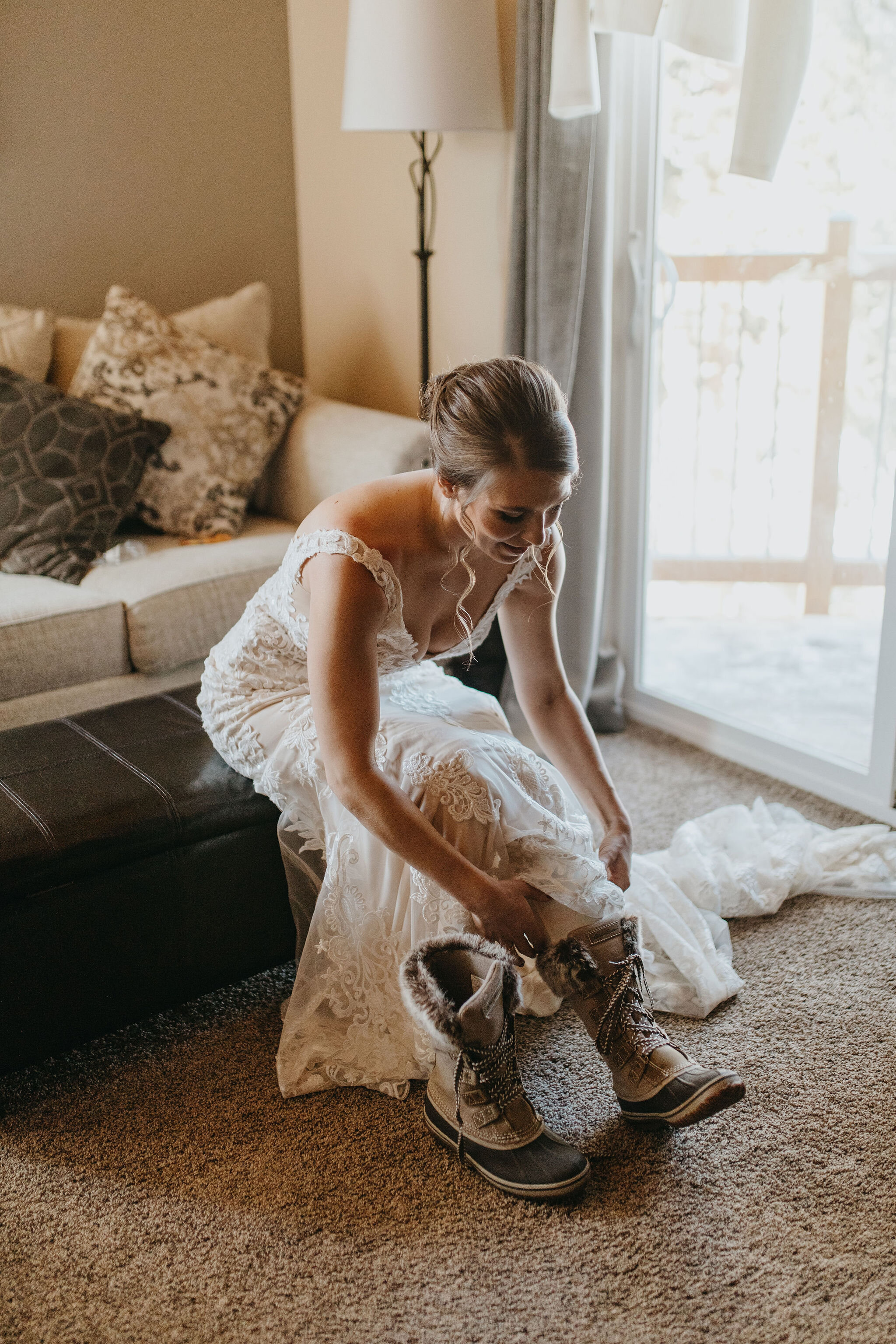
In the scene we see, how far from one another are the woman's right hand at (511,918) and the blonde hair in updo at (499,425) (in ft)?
1.68

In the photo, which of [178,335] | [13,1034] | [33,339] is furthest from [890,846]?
[33,339]

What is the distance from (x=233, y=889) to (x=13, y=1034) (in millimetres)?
367

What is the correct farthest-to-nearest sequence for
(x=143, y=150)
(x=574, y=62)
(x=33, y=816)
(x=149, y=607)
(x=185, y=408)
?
(x=143, y=150) → (x=185, y=408) → (x=149, y=607) → (x=574, y=62) → (x=33, y=816)

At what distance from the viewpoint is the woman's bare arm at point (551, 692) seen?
1.74m

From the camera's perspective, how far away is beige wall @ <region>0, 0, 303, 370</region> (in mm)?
2961

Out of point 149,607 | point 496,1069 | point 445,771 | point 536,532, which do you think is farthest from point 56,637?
point 496,1069

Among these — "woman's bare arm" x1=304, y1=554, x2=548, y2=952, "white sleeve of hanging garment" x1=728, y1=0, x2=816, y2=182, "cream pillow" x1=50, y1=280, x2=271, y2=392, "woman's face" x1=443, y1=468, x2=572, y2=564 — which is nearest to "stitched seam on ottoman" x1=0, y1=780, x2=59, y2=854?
"woman's bare arm" x1=304, y1=554, x2=548, y2=952

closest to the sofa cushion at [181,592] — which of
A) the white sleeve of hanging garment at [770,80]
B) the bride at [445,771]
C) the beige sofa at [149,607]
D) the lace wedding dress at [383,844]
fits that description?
the beige sofa at [149,607]

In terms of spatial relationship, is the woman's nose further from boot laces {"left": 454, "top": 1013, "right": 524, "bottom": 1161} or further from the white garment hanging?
the white garment hanging

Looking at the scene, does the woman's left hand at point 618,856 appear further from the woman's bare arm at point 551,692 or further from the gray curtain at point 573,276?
the gray curtain at point 573,276

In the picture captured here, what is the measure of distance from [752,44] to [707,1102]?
1821 millimetres

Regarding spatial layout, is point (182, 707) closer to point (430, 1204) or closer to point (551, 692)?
point (551, 692)

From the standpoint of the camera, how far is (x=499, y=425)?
1.37m

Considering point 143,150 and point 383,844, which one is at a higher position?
point 143,150
